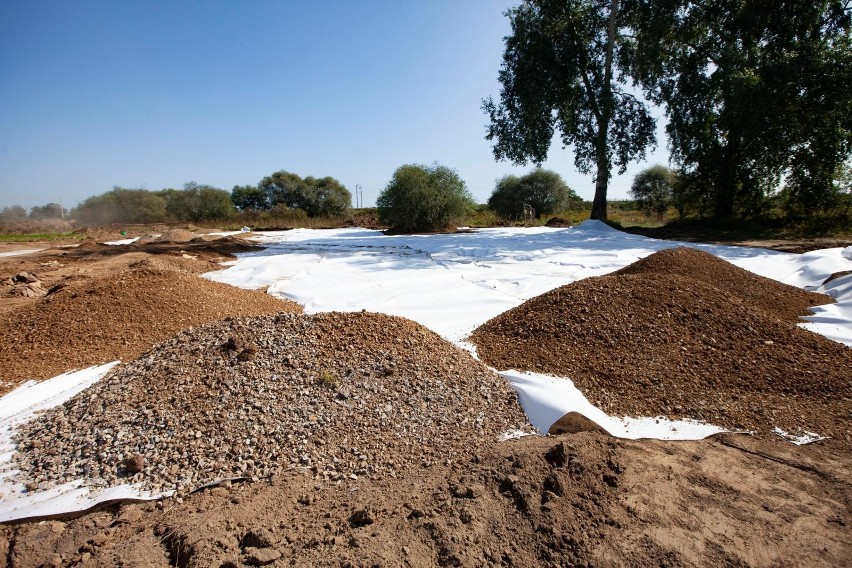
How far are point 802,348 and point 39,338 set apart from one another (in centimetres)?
587

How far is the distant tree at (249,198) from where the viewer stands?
26.5 m

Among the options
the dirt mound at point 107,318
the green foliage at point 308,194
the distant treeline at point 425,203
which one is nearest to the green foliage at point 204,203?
the distant treeline at point 425,203

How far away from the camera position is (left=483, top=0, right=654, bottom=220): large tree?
1198 cm

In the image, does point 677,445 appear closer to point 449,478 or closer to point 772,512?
point 772,512

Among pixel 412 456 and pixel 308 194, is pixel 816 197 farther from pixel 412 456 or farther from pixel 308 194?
pixel 308 194

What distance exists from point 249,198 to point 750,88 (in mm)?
25708

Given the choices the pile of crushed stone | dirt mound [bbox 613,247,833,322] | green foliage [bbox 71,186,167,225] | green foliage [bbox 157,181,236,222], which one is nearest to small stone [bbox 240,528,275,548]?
the pile of crushed stone

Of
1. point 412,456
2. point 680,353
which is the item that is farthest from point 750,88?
point 412,456

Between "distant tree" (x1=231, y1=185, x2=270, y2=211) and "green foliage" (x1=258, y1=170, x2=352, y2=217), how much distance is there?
29cm

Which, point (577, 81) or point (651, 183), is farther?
point (651, 183)

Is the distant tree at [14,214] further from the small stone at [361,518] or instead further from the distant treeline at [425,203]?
the small stone at [361,518]

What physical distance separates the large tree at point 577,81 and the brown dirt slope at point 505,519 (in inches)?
465

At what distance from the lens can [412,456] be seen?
6.67ft

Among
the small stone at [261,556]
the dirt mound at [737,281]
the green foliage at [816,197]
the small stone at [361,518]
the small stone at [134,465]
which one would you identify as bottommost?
the small stone at [261,556]
